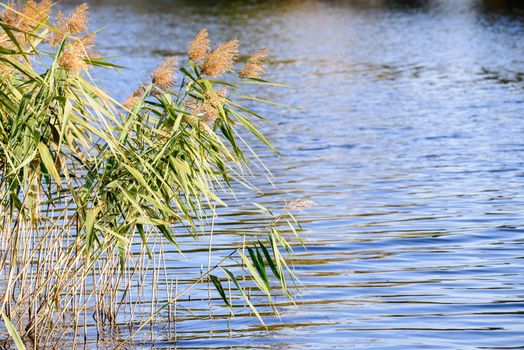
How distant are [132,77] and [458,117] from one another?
31.7ft

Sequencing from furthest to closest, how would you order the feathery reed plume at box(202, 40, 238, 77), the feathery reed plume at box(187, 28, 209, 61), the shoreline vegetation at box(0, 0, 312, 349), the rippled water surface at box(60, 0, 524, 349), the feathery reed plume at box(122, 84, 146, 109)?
the rippled water surface at box(60, 0, 524, 349) < the feathery reed plume at box(122, 84, 146, 109) < the feathery reed plume at box(187, 28, 209, 61) < the feathery reed plume at box(202, 40, 238, 77) < the shoreline vegetation at box(0, 0, 312, 349)

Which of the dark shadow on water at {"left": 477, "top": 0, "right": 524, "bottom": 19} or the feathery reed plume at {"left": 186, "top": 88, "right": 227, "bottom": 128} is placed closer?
the feathery reed plume at {"left": 186, "top": 88, "right": 227, "bottom": 128}

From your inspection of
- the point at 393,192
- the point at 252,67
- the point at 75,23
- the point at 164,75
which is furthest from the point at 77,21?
the point at 393,192

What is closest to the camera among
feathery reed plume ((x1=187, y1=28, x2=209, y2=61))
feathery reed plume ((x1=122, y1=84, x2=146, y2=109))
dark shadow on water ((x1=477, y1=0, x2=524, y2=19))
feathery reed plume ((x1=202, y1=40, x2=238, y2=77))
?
feathery reed plume ((x1=202, y1=40, x2=238, y2=77))

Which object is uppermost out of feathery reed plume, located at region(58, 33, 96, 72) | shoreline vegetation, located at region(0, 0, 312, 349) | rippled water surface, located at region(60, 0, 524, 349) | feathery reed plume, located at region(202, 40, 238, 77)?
feathery reed plume, located at region(58, 33, 96, 72)

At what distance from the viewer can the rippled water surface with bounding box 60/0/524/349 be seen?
7836 millimetres

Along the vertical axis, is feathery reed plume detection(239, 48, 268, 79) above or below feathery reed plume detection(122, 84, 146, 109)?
above

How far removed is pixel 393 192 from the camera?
13.1m


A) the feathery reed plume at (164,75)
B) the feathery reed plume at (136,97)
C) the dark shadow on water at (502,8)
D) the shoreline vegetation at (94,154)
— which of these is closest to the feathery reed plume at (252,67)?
the shoreline vegetation at (94,154)

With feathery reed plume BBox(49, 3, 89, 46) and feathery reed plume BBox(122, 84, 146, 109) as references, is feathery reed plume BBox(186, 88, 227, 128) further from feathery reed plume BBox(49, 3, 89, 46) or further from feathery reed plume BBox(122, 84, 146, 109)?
feathery reed plume BBox(49, 3, 89, 46)

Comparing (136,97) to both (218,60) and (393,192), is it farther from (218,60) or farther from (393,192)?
(393,192)

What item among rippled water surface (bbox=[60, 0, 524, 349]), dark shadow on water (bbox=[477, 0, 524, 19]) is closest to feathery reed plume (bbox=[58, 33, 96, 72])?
rippled water surface (bbox=[60, 0, 524, 349])

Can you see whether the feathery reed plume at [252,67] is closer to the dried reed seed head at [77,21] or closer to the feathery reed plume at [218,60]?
the feathery reed plume at [218,60]

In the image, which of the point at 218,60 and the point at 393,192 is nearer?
the point at 218,60
